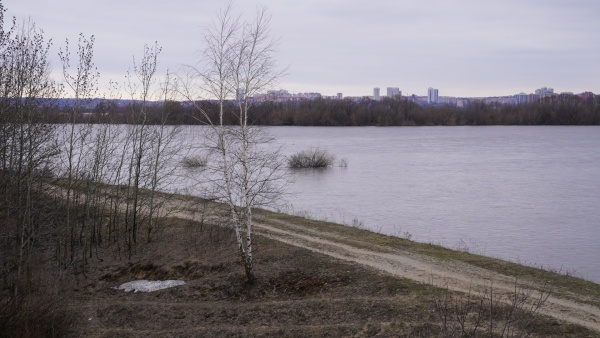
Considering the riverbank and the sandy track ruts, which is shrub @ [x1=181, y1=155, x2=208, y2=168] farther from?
the riverbank

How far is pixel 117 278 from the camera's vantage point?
697 inches

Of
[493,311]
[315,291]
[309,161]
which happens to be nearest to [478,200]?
[309,161]

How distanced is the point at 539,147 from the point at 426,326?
5648 centimetres

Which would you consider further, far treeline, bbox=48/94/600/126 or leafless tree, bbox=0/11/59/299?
far treeline, bbox=48/94/600/126

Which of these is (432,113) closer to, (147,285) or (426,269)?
(426,269)

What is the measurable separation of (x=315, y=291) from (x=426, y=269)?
8.99 feet

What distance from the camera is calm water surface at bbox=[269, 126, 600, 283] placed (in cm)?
2019

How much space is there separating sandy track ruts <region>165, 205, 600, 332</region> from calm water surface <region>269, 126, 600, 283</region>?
10.7ft

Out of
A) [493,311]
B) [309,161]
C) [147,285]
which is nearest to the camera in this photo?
[493,311]

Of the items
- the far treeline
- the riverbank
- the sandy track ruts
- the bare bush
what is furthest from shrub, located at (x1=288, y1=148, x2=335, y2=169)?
the far treeline

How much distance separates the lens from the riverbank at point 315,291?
1166 cm

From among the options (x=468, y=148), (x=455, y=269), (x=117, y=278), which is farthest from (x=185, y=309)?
(x=468, y=148)

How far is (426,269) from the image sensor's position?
14.8 meters

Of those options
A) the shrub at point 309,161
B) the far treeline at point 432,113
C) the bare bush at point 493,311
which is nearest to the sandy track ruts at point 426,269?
the bare bush at point 493,311
